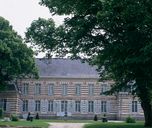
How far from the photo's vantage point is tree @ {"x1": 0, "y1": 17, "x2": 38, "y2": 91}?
3816 cm

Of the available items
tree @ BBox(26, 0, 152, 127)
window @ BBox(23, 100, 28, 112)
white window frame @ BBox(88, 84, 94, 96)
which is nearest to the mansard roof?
white window frame @ BBox(88, 84, 94, 96)

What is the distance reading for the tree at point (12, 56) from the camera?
3816 cm

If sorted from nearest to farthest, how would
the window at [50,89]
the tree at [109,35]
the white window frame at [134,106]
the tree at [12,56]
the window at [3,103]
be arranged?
1. the tree at [109,35]
2. the tree at [12,56]
3. the window at [3,103]
4. the white window frame at [134,106]
5. the window at [50,89]

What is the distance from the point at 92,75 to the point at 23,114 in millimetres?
12356

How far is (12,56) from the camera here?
38.7 m

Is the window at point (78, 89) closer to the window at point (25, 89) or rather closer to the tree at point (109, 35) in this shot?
the window at point (25, 89)

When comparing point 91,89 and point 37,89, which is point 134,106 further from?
point 37,89

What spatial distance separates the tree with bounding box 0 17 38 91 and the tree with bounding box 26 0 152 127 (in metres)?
9.34

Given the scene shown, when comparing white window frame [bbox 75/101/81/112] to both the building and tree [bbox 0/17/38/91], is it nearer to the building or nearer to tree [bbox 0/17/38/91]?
the building

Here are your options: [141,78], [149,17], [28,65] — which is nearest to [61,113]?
[28,65]

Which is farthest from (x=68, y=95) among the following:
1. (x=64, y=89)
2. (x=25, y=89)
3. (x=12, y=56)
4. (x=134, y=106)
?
(x=12, y=56)

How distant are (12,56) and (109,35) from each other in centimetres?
1466

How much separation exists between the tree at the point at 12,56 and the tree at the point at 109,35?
9.34 meters

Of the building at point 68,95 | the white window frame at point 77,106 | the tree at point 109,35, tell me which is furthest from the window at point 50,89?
the tree at point 109,35
